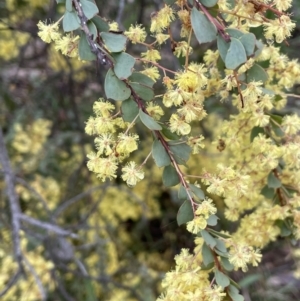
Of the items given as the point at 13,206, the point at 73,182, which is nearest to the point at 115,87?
the point at 13,206

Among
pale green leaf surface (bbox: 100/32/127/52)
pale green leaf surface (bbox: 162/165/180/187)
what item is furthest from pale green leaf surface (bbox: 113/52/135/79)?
pale green leaf surface (bbox: 162/165/180/187)

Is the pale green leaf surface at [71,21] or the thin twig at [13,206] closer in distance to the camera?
the pale green leaf surface at [71,21]

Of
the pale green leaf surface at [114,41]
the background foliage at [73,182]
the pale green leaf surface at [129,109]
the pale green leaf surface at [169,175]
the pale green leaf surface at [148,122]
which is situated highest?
the pale green leaf surface at [114,41]

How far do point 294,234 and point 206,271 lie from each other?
0.56ft

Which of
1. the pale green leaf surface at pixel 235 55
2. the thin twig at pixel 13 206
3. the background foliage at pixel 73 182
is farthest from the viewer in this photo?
the background foliage at pixel 73 182

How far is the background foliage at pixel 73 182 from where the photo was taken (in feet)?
5.23

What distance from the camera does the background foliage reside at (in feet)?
5.23

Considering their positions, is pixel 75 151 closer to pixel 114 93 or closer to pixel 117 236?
pixel 117 236

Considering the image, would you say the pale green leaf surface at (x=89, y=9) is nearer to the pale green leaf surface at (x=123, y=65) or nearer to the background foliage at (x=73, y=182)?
the pale green leaf surface at (x=123, y=65)

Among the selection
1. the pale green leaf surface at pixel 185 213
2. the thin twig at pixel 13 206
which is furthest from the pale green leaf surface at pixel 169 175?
the thin twig at pixel 13 206

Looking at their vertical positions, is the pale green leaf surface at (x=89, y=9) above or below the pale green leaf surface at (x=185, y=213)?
above

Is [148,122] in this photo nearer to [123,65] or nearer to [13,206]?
[123,65]

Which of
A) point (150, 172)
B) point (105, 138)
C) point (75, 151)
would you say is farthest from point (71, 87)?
point (105, 138)

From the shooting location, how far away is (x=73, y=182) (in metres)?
1.79
